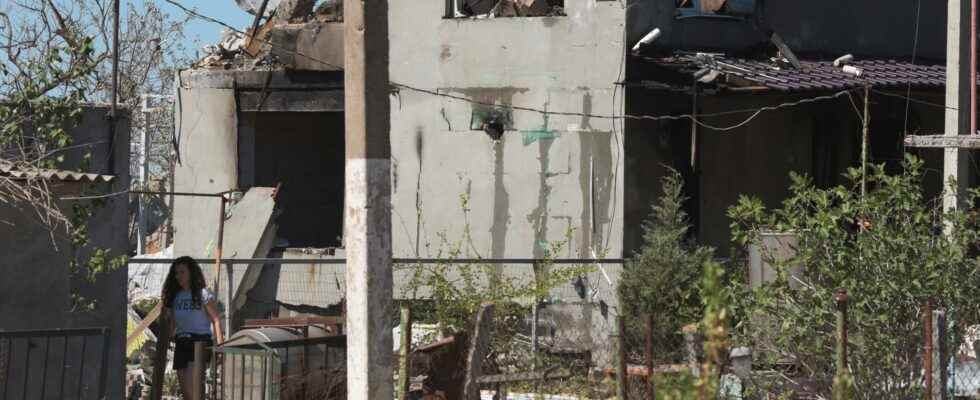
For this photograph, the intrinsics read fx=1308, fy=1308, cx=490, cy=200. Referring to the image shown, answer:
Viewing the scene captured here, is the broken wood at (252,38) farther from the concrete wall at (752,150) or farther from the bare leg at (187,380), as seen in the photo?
the bare leg at (187,380)

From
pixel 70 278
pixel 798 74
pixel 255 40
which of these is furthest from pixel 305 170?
pixel 70 278

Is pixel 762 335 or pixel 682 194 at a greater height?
pixel 682 194

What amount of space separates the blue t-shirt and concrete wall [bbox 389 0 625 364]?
572cm

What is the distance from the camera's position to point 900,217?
9.29 meters

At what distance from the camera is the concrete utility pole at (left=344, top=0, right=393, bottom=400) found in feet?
24.3

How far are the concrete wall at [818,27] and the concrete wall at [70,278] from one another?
786 centimetres

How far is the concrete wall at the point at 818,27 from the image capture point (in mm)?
17125

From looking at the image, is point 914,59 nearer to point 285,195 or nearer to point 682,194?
point 682,194

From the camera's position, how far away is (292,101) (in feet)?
59.5

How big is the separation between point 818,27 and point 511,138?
5184 mm

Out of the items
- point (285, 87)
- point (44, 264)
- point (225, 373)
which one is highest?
point (285, 87)

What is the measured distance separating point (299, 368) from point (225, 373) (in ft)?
1.91

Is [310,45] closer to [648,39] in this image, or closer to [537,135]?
[537,135]


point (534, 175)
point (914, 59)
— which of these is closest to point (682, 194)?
point (534, 175)
